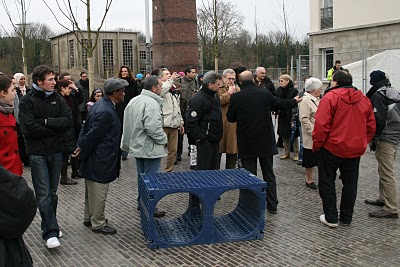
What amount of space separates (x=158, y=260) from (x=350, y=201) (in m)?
2.74

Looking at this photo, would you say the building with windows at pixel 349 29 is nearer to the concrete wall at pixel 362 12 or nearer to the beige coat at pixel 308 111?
the concrete wall at pixel 362 12

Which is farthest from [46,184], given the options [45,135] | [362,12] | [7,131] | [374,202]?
[362,12]

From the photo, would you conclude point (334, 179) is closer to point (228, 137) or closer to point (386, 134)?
point (386, 134)

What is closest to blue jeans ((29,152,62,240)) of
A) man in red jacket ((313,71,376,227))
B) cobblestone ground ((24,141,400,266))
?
cobblestone ground ((24,141,400,266))

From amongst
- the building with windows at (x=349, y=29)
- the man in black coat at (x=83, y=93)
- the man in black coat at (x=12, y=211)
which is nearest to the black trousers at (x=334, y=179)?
the man in black coat at (x=12, y=211)

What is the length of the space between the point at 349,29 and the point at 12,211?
77.8 ft

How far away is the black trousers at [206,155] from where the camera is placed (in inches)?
268

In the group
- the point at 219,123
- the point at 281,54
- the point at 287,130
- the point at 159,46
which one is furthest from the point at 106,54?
the point at 219,123

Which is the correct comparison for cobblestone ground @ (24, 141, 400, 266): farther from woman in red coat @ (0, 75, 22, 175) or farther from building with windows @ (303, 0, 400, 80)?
building with windows @ (303, 0, 400, 80)

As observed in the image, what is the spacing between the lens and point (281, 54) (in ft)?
154

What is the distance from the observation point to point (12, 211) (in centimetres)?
244

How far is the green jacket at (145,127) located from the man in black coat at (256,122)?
3.78ft

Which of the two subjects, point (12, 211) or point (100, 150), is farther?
point (100, 150)

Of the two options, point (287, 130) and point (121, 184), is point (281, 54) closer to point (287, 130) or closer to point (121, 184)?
point (287, 130)
